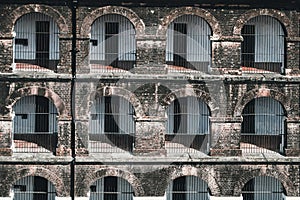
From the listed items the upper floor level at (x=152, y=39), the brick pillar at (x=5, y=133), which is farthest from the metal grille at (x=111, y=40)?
the brick pillar at (x=5, y=133)

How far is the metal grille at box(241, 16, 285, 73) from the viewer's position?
33.3 metres

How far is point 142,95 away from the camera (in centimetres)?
3247

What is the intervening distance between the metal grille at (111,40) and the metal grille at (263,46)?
5033mm

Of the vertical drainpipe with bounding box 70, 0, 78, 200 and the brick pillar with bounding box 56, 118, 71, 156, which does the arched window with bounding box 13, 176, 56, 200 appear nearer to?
the vertical drainpipe with bounding box 70, 0, 78, 200

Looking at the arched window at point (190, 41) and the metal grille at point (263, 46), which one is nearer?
the arched window at point (190, 41)

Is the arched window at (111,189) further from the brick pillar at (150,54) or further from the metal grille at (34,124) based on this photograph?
the brick pillar at (150,54)

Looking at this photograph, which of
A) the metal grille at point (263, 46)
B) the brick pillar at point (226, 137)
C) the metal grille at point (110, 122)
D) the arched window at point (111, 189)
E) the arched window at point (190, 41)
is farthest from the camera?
the arched window at point (111, 189)

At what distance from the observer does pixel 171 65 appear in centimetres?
3341

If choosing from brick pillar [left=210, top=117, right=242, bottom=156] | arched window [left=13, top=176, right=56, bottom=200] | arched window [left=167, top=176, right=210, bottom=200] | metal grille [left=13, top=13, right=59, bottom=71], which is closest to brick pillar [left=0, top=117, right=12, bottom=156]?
arched window [left=13, top=176, right=56, bottom=200]

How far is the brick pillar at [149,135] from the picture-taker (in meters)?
32.6

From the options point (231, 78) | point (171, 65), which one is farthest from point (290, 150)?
point (171, 65)

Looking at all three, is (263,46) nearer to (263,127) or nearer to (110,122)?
(263,127)

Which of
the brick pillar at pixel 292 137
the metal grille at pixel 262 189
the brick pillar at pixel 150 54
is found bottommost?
the metal grille at pixel 262 189

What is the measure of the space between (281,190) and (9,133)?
12242 millimetres
